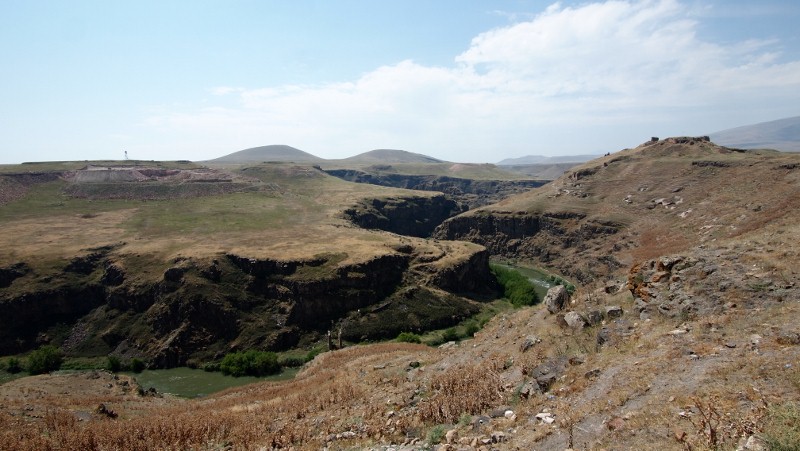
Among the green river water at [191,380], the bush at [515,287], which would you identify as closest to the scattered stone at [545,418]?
the green river water at [191,380]

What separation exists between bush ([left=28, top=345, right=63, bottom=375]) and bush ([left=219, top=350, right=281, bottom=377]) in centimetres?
2384

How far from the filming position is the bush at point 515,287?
3098 inches

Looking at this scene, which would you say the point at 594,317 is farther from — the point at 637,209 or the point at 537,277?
the point at 637,209

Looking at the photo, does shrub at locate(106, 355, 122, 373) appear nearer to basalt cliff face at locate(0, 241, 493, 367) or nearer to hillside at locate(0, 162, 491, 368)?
hillside at locate(0, 162, 491, 368)

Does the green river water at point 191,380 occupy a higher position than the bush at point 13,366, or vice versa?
the bush at point 13,366

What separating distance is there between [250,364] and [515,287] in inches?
2060

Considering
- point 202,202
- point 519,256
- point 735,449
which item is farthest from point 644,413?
point 202,202

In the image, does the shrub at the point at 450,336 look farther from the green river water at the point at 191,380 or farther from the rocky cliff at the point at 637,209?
the rocky cliff at the point at 637,209

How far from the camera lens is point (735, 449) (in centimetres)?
782

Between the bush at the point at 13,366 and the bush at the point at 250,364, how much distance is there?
2845cm

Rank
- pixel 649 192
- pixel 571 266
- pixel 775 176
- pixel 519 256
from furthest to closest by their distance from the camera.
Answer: pixel 519 256 < pixel 649 192 < pixel 571 266 < pixel 775 176

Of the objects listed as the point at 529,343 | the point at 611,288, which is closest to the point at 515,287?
the point at 611,288

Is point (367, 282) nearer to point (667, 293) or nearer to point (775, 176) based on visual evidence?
point (667, 293)

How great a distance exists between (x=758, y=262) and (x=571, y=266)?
8411 cm
